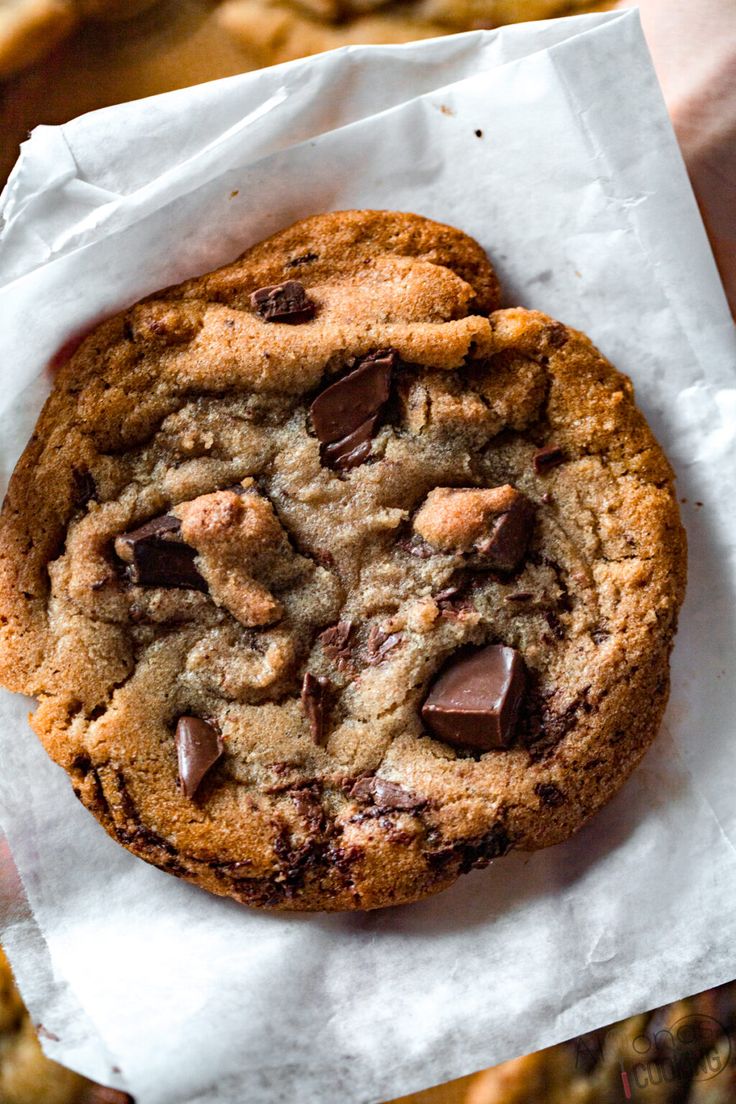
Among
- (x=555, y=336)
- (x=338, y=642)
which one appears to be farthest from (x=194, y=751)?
(x=555, y=336)

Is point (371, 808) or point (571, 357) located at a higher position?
point (571, 357)

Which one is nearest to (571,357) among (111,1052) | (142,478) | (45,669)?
(142,478)

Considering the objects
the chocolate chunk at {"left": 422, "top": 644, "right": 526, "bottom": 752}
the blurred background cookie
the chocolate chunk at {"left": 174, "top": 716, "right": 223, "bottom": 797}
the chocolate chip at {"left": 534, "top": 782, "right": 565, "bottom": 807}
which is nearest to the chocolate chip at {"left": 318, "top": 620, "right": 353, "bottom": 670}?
the chocolate chunk at {"left": 422, "top": 644, "right": 526, "bottom": 752}

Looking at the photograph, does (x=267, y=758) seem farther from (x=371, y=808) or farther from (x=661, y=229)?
(x=661, y=229)

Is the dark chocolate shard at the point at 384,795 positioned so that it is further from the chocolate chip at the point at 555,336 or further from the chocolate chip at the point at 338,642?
the chocolate chip at the point at 555,336

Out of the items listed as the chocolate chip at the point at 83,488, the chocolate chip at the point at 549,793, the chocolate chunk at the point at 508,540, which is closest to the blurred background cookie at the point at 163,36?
the chocolate chip at the point at 83,488

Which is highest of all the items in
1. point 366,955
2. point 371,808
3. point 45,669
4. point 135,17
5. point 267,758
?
point 135,17

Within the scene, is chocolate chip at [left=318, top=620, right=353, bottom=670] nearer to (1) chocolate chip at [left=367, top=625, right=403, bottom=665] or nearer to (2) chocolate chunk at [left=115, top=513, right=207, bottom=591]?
(1) chocolate chip at [left=367, top=625, right=403, bottom=665]

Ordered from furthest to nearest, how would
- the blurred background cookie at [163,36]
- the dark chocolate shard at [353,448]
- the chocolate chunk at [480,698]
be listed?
the blurred background cookie at [163,36] < the dark chocolate shard at [353,448] < the chocolate chunk at [480,698]
